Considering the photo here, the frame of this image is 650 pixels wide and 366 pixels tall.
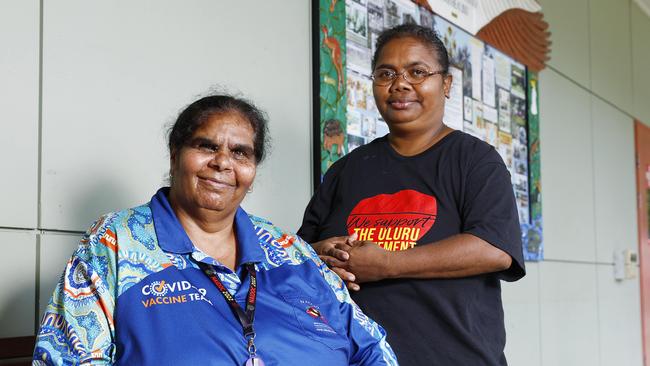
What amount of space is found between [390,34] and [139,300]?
3.42 feet

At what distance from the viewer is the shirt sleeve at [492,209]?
1917 mm

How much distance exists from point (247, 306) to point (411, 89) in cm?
79

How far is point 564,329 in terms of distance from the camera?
16.9ft

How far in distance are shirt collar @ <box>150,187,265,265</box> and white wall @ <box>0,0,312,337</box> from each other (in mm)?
430

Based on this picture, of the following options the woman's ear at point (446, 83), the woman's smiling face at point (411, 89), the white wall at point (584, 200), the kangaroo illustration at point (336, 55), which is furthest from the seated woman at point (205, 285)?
the white wall at point (584, 200)

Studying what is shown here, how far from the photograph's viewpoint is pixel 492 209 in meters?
1.93

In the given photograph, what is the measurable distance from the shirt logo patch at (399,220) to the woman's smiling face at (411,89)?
20 cm

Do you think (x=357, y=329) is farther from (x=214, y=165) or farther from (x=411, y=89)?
(x=411, y=89)

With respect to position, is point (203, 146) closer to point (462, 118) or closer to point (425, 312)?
point (425, 312)

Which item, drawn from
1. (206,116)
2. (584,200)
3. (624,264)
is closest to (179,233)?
(206,116)

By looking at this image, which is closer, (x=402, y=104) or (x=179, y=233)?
(x=179, y=233)

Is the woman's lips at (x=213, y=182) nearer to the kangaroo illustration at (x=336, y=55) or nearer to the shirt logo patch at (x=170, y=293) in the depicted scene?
the shirt logo patch at (x=170, y=293)

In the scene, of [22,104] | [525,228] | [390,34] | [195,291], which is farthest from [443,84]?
[525,228]

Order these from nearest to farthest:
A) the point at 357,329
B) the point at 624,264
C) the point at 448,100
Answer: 1. the point at 357,329
2. the point at 448,100
3. the point at 624,264
